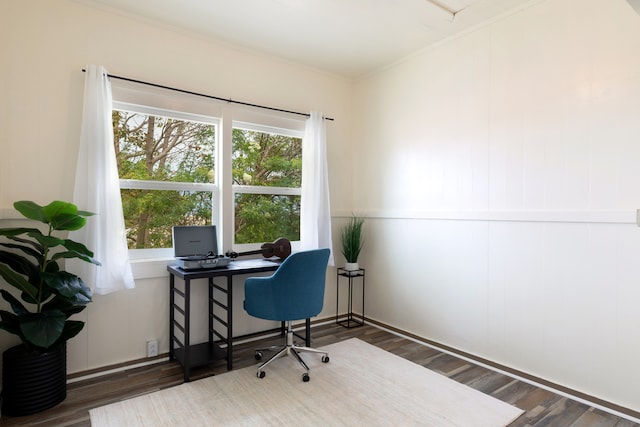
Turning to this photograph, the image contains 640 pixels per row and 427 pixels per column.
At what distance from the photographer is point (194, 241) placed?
9.87 ft

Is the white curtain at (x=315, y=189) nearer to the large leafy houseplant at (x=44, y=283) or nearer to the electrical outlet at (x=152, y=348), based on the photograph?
the electrical outlet at (x=152, y=348)

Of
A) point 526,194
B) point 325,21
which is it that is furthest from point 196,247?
point 526,194

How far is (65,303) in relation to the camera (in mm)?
2266

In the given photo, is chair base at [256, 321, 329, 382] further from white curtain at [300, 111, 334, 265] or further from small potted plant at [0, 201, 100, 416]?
small potted plant at [0, 201, 100, 416]

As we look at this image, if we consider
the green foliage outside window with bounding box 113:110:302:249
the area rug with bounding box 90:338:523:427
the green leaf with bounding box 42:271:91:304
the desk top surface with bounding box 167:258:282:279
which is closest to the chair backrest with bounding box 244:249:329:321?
the desk top surface with bounding box 167:258:282:279

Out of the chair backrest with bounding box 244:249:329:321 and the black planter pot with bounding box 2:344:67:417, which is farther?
the chair backrest with bounding box 244:249:329:321

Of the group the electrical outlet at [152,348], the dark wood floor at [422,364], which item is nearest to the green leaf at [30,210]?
the dark wood floor at [422,364]

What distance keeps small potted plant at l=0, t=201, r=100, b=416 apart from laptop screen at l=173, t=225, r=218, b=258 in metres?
0.71

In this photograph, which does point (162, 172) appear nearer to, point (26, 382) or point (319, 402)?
point (26, 382)

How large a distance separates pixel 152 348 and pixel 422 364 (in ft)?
7.14

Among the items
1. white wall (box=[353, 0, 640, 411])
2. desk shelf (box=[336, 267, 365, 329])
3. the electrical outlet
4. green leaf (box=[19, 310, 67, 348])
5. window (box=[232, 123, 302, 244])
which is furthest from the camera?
desk shelf (box=[336, 267, 365, 329])

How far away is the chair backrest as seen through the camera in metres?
2.63

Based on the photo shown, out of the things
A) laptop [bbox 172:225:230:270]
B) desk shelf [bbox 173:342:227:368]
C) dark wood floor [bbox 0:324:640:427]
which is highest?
laptop [bbox 172:225:230:270]

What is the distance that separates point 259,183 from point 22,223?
6.11 ft
